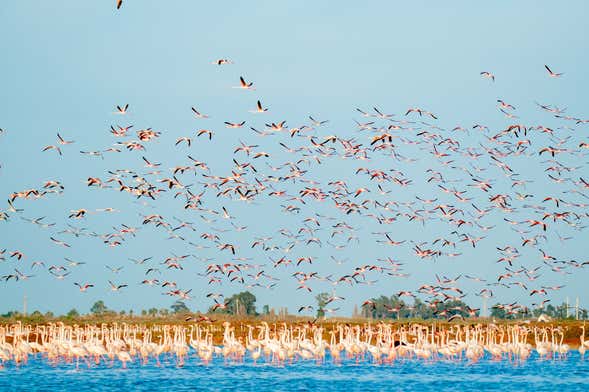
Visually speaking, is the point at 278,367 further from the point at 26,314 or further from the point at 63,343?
the point at 26,314

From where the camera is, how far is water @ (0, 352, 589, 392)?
43750 mm

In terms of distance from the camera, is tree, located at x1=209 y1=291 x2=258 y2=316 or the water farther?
tree, located at x1=209 y1=291 x2=258 y2=316

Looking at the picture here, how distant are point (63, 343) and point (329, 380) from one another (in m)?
15.7

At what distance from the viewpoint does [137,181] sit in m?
43.6

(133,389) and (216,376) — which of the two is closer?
(133,389)

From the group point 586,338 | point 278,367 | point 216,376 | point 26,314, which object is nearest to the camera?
point 216,376

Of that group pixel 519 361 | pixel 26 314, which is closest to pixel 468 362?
pixel 519 361

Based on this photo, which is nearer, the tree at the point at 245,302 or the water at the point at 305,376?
the water at the point at 305,376

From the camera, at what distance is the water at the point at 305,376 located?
43.8m

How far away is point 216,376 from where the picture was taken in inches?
1895

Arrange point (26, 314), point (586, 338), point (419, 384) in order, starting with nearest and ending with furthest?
1. point (419, 384)
2. point (586, 338)
3. point (26, 314)

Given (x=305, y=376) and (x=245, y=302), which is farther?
(x=245, y=302)

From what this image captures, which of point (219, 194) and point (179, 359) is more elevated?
point (219, 194)

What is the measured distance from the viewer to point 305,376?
48812 millimetres
